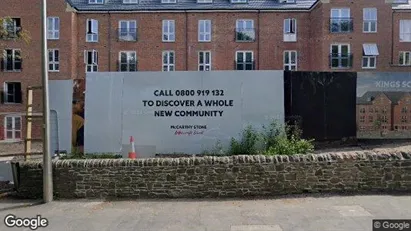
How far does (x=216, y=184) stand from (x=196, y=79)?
10.7ft

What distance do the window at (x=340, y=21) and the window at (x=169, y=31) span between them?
14.6 m

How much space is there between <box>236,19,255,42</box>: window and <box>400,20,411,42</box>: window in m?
13.5

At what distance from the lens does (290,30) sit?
1495 inches

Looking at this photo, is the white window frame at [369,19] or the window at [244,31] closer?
the white window frame at [369,19]

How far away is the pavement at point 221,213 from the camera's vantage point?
634cm

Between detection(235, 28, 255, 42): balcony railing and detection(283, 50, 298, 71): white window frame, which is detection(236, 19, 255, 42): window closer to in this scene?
detection(235, 28, 255, 42): balcony railing

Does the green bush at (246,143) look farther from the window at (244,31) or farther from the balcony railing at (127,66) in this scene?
the balcony railing at (127,66)

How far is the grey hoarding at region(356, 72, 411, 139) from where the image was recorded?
37.1 feet

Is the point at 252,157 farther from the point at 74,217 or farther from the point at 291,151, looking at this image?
the point at 74,217

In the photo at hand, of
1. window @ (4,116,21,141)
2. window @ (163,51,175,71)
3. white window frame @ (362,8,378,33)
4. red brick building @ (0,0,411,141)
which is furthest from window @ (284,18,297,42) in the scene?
window @ (4,116,21,141)

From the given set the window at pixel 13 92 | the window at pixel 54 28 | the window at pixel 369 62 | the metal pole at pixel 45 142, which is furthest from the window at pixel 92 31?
the metal pole at pixel 45 142

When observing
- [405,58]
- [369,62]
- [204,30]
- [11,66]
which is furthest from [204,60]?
[405,58]

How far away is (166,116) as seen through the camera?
10641 mm

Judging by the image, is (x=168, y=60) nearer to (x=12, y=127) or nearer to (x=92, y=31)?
(x=92, y=31)
